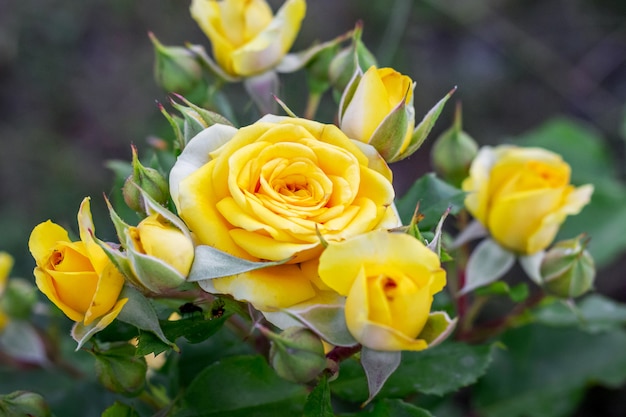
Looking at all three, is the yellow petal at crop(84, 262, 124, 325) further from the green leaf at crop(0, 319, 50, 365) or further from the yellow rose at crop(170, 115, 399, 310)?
the green leaf at crop(0, 319, 50, 365)

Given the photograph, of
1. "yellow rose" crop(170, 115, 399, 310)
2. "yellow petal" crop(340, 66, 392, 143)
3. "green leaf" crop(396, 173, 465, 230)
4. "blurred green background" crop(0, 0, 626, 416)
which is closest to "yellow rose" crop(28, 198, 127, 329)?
"yellow rose" crop(170, 115, 399, 310)

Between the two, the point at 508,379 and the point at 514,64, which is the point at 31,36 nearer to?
the point at 514,64

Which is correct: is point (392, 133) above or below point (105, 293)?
above

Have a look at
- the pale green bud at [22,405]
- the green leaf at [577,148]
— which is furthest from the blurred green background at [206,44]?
the pale green bud at [22,405]

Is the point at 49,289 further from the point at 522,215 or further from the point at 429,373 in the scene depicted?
the point at 522,215

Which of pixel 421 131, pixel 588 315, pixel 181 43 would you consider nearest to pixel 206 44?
pixel 181 43

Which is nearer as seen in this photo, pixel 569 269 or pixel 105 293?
pixel 105 293
